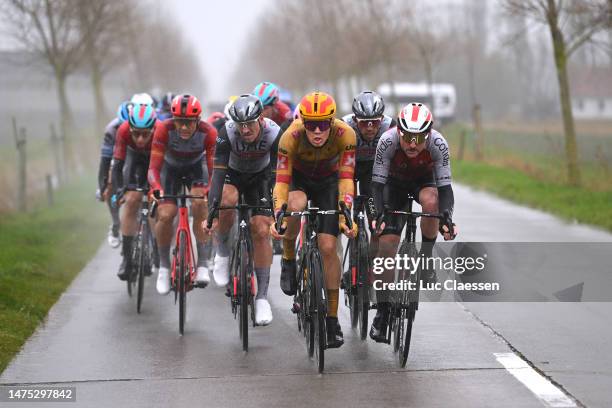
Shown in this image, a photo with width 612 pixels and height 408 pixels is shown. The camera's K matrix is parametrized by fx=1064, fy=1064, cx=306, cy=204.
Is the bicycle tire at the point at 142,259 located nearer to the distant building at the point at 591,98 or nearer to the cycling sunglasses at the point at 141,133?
the cycling sunglasses at the point at 141,133

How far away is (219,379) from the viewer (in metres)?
7.23

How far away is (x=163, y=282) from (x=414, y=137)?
3154mm

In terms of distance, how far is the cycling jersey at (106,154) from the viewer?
11.5 m

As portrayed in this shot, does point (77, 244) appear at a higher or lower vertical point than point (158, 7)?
lower

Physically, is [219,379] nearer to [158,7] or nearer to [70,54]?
[70,54]

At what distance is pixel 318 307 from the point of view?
7.32 m

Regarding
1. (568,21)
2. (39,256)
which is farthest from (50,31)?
(39,256)

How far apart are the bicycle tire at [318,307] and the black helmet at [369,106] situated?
4.69ft

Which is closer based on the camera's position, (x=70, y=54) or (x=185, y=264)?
(x=185, y=264)

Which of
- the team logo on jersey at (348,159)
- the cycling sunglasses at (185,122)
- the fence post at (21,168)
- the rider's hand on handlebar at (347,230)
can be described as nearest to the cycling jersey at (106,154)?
the cycling sunglasses at (185,122)

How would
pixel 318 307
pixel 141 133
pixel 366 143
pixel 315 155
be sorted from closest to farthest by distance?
1. pixel 318 307
2. pixel 315 155
3. pixel 366 143
4. pixel 141 133

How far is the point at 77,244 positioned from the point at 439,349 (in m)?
8.37

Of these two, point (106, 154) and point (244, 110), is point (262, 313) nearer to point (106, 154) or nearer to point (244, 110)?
point (244, 110)

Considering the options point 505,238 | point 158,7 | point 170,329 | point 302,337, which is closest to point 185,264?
point 170,329
